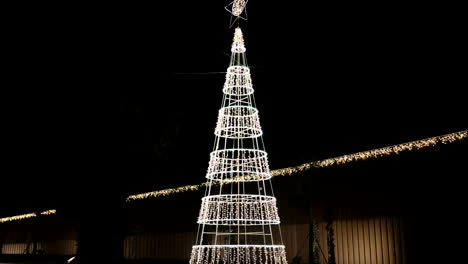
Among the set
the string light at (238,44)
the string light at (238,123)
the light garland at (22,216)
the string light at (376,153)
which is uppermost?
the string light at (238,44)

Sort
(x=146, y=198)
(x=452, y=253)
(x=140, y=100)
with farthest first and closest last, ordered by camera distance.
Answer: (x=146, y=198)
(x=140, y=100)
(x=452, y=253)

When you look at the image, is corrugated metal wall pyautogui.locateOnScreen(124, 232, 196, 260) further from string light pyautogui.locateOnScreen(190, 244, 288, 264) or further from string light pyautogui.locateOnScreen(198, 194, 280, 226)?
string light pyautogui.locateOnScreen(198, 194, 280, 226)

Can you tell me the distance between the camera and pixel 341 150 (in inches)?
452

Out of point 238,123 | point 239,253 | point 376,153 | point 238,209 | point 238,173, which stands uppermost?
point 238,123

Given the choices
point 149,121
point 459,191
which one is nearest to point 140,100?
point 149,121

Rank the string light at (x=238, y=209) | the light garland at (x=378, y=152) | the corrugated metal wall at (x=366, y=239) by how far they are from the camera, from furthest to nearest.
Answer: the corrugated metal wall at (x=366, y=239) → the light garland at (x=378, y=152) → the string light at (x=238, y=209)

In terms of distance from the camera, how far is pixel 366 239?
10.7 m

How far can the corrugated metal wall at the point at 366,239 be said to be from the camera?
33.0 ft

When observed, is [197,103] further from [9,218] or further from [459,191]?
[9,218]

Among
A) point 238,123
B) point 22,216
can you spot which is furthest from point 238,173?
point 22,216

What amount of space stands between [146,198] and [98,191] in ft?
26.3

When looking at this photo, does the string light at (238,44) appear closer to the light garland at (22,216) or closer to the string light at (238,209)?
the string light at (238,209)

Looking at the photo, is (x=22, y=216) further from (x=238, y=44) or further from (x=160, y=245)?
(x=238, y=44)

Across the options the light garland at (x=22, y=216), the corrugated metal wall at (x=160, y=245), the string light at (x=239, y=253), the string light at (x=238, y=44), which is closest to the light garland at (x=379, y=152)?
the string light at (x=239, y=253)
